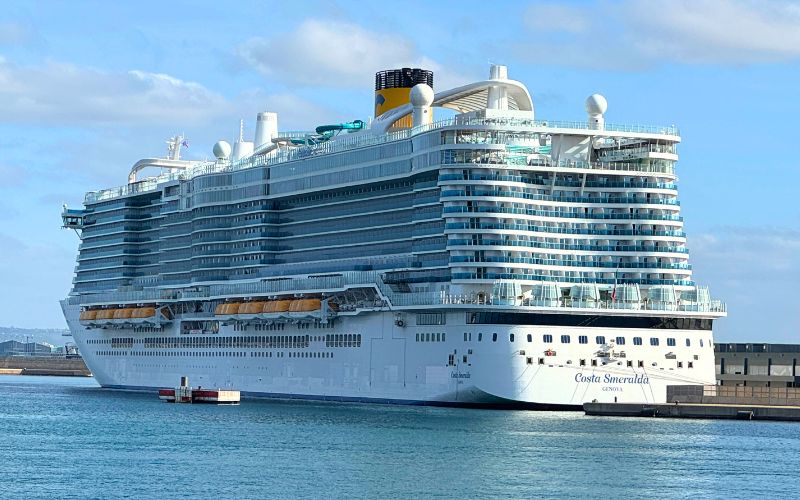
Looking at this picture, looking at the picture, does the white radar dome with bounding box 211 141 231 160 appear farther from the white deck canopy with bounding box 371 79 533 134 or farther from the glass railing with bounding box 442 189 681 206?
the glass railing with bounding box 442 189 681 206

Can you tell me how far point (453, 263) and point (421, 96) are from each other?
13.4 m

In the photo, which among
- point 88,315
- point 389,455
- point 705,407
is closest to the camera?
point 389,455

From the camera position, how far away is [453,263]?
90188 mm

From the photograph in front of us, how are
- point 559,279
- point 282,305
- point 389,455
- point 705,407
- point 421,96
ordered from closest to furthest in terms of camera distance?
point 389,455 < point 705,407 < point 559,279 < point 421,96 < point 282,305

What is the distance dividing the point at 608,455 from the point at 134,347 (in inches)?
2609

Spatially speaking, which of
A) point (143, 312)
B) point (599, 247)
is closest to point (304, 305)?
point (599, 247)

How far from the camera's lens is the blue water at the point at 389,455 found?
5856 cm

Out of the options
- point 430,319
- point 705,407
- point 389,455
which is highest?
point 430,319

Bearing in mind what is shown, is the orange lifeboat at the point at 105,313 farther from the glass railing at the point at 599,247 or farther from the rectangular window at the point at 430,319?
the glass railing at the point at 599,247

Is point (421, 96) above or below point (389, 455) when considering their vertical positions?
above

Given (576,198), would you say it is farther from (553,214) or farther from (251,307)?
(251,307)

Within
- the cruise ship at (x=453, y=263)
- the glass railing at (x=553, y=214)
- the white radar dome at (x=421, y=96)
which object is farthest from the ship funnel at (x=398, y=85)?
the glass railing at (x=553, y=214)

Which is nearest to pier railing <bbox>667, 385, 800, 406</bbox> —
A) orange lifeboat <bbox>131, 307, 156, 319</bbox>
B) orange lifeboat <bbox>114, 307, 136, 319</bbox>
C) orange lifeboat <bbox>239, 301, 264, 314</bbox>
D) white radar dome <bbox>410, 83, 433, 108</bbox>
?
white radar dome <bbox>410, 83, 433, 108</bbox>

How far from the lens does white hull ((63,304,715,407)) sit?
86812 millimetres
